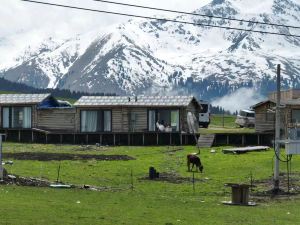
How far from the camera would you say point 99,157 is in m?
59.8

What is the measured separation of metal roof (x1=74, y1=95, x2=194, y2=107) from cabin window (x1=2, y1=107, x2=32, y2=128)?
20.5ft

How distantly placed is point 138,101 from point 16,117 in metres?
14.5

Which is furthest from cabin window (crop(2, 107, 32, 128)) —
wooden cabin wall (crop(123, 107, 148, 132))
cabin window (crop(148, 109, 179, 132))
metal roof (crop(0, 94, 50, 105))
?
cabin window (crop(148, 109, 179, 132))

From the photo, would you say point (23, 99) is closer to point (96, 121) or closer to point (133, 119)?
point (96, 121)

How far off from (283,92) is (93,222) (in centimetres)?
8019

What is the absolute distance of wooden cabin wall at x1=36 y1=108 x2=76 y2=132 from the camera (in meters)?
82.1

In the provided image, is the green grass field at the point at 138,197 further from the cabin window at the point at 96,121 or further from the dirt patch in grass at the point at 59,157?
the cabin window at the point at 96,121

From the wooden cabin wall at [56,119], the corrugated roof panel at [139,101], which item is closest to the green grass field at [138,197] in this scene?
the corrugated roof panel at [139,101]

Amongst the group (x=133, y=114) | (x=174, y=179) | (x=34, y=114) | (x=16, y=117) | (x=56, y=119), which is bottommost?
(x=174, y=179)

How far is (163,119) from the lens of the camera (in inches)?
3152

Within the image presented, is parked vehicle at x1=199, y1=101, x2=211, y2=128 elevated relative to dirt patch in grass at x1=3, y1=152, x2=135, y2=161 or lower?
elevated

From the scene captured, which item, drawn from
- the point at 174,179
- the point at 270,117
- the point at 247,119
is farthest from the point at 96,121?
the point at 174,179

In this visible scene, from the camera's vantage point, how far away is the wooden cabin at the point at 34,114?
8225 cm

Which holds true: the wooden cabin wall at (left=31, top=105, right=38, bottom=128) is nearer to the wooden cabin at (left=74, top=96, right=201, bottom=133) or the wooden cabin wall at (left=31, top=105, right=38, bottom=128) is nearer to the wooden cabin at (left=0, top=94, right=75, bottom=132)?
the wooden cabin at (left=0, top=94, right=75, bottom=132)
